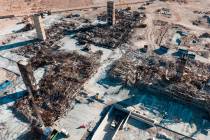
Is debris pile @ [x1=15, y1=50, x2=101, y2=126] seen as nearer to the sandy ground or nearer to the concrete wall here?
the sandy ground

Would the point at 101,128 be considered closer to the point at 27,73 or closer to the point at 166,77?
the point at 27,73

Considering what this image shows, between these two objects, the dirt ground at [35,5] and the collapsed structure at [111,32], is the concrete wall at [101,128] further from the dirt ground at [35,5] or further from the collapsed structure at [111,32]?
the dirt ground at [35,5]

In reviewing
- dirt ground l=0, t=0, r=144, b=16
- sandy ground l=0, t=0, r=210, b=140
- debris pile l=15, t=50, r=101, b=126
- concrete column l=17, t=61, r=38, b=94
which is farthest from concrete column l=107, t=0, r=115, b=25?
concrete column l=17, t=61, r=38, b=94

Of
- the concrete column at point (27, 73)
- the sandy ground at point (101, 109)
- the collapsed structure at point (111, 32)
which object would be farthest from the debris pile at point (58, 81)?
the collapsed structure at point (111, 32)

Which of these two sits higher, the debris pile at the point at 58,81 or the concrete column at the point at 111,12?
the concrete column at the point at 111,12

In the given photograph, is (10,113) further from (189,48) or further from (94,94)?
(189,48)

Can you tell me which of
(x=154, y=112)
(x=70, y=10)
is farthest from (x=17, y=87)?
(x=70, y=10)
